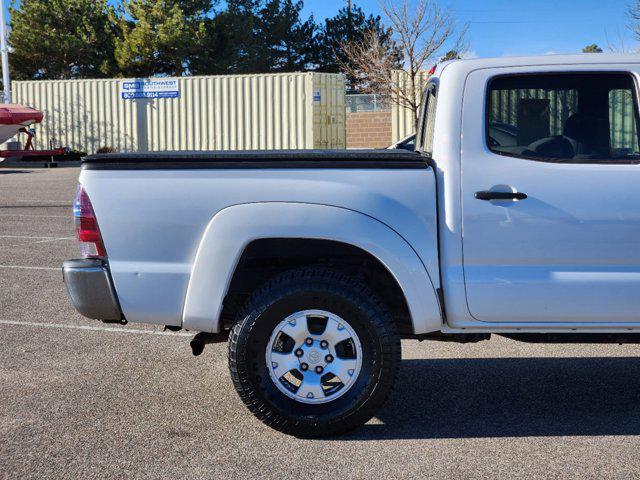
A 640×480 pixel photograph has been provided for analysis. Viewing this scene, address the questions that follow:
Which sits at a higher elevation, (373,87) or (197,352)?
(373,87)

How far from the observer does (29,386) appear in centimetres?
517

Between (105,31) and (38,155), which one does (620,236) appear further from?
(105,31)

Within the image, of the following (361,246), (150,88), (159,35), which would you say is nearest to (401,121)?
(150,88)

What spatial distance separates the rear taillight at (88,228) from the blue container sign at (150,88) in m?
31.1

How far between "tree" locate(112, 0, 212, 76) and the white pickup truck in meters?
45.5

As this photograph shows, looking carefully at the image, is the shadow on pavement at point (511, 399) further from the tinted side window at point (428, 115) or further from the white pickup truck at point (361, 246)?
the tinted side window at point (428, 115)

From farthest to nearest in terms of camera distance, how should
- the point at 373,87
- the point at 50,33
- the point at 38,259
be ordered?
the point at 50,33
the point at 373,87
the point at 38,259

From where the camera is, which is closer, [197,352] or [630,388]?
[197,352]

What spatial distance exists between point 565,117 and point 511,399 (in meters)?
1.64

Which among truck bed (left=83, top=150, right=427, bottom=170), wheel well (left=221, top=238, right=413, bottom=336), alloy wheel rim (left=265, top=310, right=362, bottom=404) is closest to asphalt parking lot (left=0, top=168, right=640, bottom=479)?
alloy wheel rim (left=265, top=310, right=362, bottom=404)

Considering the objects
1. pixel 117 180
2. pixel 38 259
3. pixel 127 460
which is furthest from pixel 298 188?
pixel 38 259

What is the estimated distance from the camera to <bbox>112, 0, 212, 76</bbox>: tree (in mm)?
48125

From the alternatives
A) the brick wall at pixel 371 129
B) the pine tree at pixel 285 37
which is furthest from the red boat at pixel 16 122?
the pine tree at pixel 285 37

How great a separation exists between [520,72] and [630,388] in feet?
6.87
